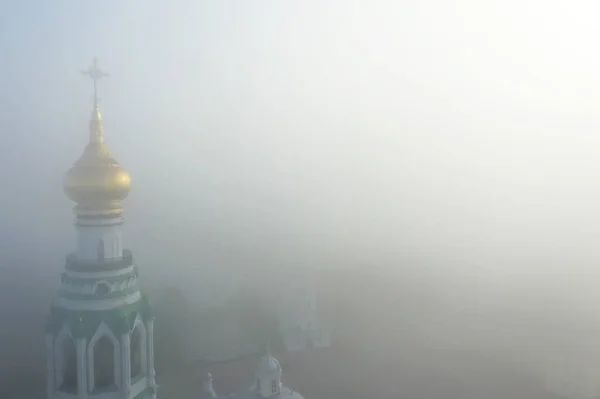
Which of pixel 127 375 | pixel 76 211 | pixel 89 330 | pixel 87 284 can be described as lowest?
pixel 127 375

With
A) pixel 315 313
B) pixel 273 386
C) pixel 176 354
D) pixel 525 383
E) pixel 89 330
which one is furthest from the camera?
pixel 315 313

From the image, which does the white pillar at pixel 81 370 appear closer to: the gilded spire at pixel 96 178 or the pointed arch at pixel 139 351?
the pointed arch at pixel 139 351

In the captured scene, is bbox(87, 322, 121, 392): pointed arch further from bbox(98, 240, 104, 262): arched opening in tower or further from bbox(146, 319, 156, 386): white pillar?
bbox(98, 240, 104, 262): arched opening in tower

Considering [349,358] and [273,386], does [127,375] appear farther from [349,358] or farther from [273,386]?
[349,358]

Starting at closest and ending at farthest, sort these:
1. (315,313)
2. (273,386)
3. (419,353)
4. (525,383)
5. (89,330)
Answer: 1. (89,330)
2. (273,386)
3. (525,383)
4. (419,353)
5. (315,313)

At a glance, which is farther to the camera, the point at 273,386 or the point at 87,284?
the point at 273,386

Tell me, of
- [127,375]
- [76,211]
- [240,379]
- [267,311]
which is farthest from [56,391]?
[267,311]

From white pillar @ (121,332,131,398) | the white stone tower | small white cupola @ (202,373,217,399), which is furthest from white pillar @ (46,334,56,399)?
A: small white cupola @ (202,373,217,399)

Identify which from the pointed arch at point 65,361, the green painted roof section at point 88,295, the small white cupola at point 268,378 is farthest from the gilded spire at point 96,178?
the small white cupola at point 268,378

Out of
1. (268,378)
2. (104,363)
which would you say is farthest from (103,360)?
(268,378)
